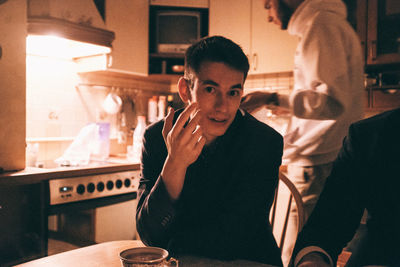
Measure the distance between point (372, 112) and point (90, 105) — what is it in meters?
2.17

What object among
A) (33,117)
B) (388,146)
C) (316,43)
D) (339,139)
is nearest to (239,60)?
(388,146)

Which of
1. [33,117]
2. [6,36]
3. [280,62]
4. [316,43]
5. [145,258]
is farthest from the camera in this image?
[280,62]

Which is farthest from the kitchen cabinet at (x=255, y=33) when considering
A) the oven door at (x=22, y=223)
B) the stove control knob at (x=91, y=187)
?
the oven door at (x=22, y=223)

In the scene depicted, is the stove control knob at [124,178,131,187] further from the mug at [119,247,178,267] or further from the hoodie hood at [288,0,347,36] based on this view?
the mug at [119,247,178,267]

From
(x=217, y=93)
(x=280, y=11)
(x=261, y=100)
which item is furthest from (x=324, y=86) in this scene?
(x=217, y=93)

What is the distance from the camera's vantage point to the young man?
99 cm

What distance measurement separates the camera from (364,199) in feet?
3.06

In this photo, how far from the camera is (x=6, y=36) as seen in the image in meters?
1.82

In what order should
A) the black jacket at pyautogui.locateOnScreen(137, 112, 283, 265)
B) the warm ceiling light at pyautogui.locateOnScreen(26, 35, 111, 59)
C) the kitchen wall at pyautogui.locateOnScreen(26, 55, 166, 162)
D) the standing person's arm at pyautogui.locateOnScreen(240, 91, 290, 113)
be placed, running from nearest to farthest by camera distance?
Result: the black jacket at pyautogui.locateOnScreen(137, 112, 283, 265) → the standing person's arm at pyautogui.locateOnScreen(240, 91, 290, 113) → the warm ceiling light at pyautogui.locateOnScreen(26, 35, 111, 59) → the kitchen wall at pyautogui.locateOnScreen(26, 55, 166, 162)

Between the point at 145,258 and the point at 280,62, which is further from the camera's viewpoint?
the point at 280,62

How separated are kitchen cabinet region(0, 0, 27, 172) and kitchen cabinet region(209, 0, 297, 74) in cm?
162

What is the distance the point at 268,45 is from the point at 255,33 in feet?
0.52

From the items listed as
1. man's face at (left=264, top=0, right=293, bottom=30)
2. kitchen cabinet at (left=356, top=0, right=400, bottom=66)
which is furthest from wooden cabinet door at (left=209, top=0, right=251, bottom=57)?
man's face at (left=264, top=0, right=293, bottom=30)

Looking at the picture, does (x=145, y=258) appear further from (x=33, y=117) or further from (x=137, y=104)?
(x=137, y=104)
